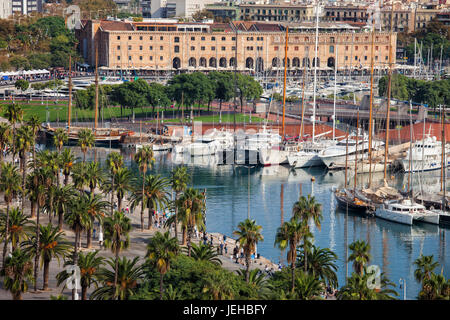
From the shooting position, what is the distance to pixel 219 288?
47.7 meters

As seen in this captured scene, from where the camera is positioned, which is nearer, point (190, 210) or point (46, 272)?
point (46, 272)

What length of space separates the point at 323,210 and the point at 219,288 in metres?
41.8

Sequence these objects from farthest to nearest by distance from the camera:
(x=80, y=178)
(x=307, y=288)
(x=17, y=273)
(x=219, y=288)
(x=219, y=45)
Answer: (x=219, y=45) → (x=80, y=178) → (x=17, y=273) → (x=307, y=288) → (x=219, y=288)

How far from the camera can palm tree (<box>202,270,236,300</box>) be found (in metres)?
47.4

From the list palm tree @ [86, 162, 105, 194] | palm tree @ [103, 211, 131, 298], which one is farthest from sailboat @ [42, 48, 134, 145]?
palm tree @ [103, 211, 131, 298]

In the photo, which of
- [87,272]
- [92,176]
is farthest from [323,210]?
[87,272]

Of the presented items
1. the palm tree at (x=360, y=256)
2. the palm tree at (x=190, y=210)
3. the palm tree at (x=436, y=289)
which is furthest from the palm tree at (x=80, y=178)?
the palm tree at (x=436, y=289)

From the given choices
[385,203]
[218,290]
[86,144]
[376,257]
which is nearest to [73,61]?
[86,144]

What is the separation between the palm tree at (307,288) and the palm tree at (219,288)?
3.47 meters

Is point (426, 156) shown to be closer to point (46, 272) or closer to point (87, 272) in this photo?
point (46, 272)

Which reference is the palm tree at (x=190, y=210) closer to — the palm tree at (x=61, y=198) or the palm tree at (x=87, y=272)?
the palm tree at (x=61, y=198)

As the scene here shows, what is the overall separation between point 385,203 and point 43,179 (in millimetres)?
30179

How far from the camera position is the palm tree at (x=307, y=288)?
50.8 metres

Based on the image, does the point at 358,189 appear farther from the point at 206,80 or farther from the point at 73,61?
the point at 73,61
